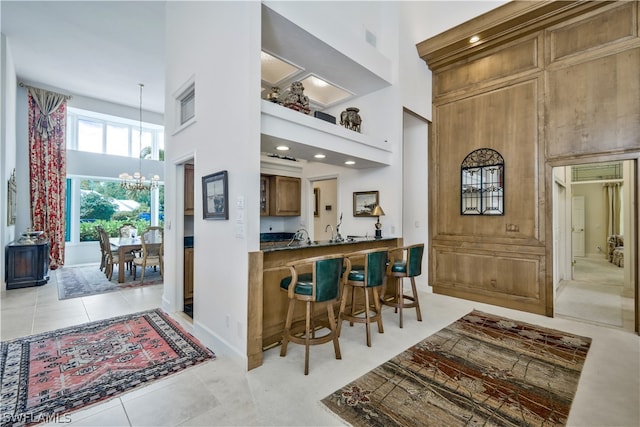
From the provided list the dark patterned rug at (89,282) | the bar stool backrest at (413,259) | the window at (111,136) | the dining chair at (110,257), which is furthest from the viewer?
the window at (111,136)

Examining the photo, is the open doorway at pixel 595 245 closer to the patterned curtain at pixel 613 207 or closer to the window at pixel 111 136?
the patterned curtain at pixel 613 207

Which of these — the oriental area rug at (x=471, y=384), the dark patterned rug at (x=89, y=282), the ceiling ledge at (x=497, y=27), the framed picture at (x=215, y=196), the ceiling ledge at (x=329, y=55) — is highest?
the ceiling ledge at (x=497, y=27)

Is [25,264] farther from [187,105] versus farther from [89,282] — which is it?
[187,105]

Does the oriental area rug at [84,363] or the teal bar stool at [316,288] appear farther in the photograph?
the teal bar stool at [316,288]

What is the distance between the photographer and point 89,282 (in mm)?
5848

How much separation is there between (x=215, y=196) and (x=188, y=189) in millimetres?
1667

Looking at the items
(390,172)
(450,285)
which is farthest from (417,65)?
(450,285)

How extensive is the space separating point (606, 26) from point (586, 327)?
3991mm

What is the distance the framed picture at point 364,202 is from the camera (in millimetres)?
4871

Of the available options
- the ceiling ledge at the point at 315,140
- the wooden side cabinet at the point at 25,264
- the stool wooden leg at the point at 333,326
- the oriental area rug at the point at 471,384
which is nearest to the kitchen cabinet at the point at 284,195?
the ceiling ledge at the point at 315,140

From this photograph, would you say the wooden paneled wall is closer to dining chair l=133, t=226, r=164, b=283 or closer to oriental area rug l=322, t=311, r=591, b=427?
oriental area rug l=322, t=311, r=591, b=427

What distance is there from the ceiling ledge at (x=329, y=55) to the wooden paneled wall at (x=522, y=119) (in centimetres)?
126

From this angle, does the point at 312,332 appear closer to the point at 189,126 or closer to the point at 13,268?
the point at 189,126

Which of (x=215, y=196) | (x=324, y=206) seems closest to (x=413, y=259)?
(x=215, y=196)
